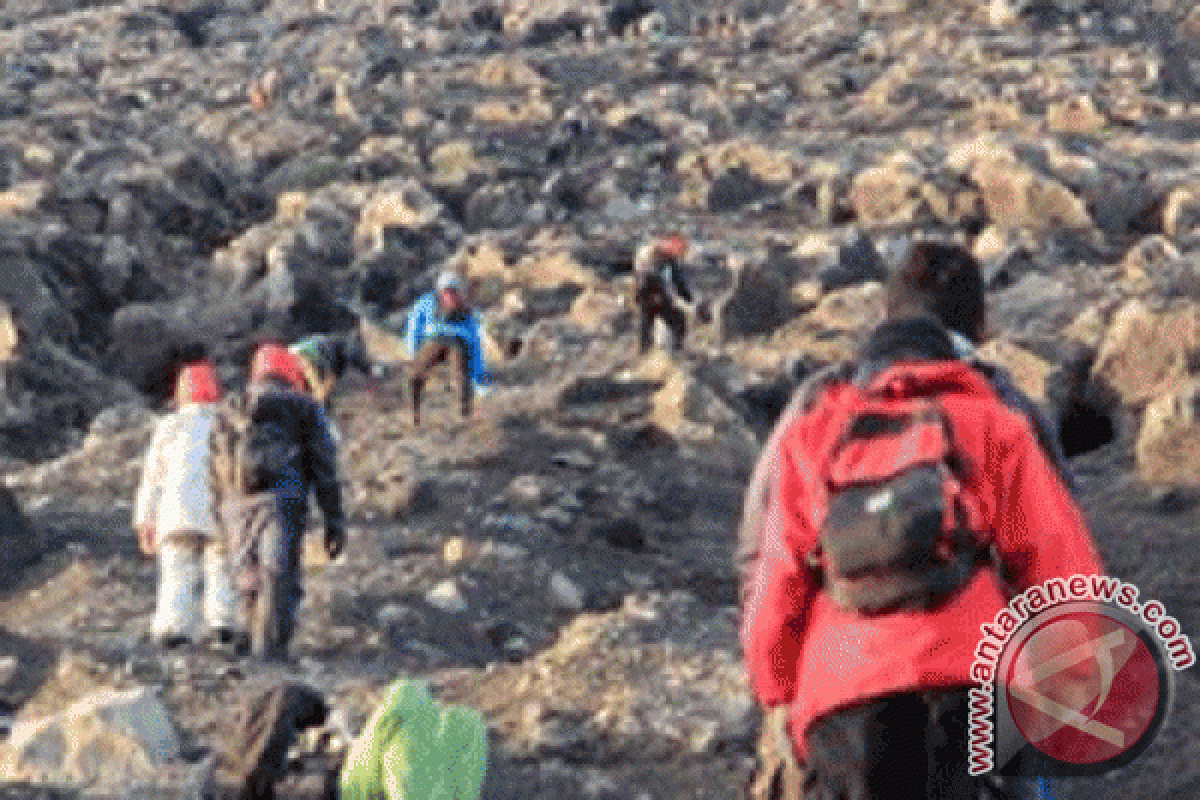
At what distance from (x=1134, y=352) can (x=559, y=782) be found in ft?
21.0

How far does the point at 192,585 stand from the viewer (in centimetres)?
752

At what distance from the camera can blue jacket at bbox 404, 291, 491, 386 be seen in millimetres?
12383

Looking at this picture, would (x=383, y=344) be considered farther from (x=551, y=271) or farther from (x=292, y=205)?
(x=292, y=205)

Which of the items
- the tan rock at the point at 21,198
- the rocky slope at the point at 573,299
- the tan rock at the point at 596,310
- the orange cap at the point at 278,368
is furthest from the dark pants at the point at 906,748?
the tan rock at the point at 21,198

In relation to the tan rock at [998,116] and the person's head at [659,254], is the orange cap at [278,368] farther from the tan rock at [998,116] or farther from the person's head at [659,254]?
the tan rock at [998,116]

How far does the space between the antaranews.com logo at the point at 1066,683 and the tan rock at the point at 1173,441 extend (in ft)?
19.6

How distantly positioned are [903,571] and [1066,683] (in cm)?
48

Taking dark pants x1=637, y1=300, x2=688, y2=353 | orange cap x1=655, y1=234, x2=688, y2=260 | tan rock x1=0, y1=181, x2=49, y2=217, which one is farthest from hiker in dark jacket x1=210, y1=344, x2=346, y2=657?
tan rock x1=0, y1=181, x2=49, y2=217

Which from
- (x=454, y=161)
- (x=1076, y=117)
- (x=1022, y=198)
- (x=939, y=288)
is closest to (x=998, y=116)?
(x=1076, y=117)

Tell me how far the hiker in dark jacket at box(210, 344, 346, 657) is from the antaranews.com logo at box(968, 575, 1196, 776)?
4.24 metres

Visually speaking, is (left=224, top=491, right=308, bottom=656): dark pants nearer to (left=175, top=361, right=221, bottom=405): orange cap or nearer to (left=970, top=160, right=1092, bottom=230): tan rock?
(left=175, top=361, right=221, bottom=405): orange cap

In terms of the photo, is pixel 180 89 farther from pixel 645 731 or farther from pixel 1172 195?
pixel 645 731

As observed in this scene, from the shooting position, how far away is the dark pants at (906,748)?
122 inches

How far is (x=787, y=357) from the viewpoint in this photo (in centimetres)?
1403
